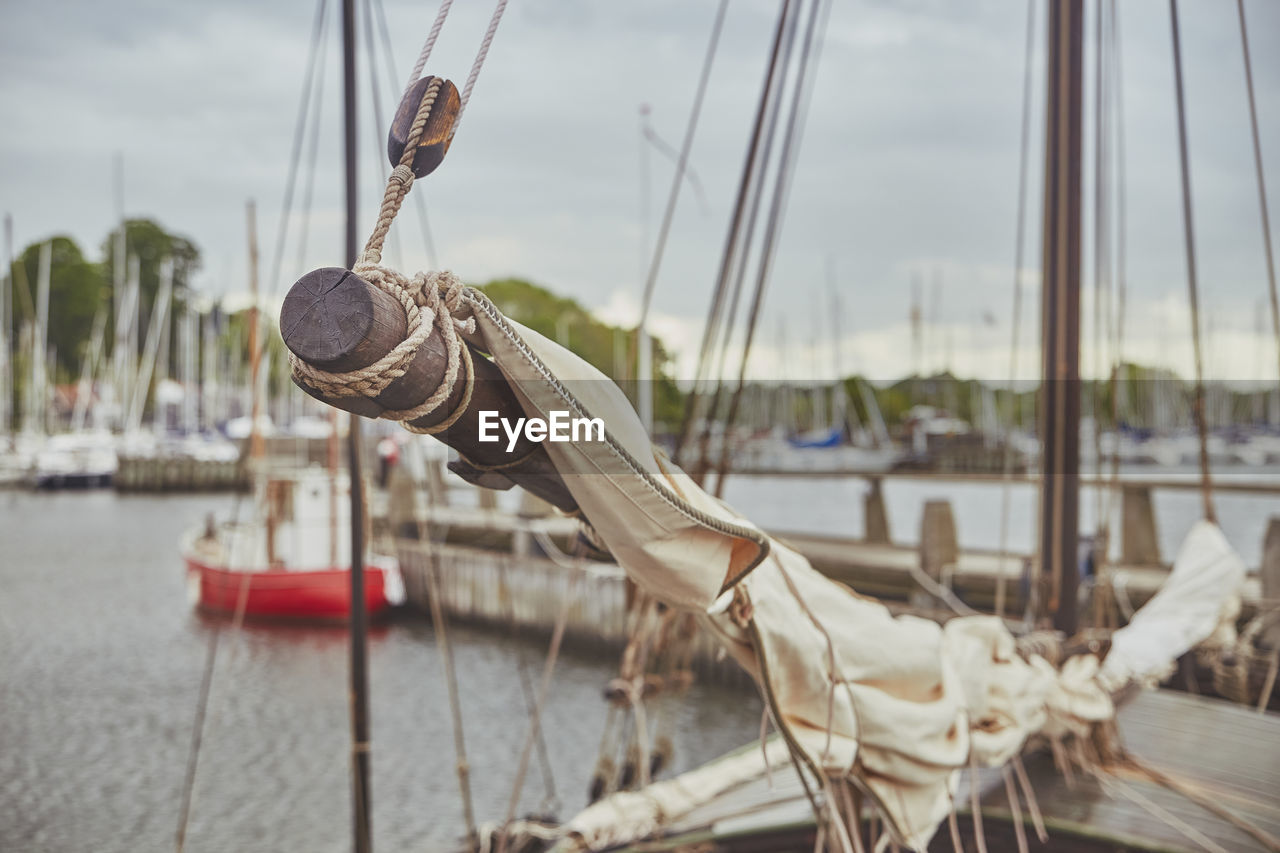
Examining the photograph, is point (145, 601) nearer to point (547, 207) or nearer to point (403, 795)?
point (403, 795)

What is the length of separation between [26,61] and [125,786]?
42944mm

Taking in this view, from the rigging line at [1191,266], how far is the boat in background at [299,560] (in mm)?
12681

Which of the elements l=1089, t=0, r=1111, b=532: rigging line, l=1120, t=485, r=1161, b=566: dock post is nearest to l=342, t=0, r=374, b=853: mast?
l=1089, t=0, r=1111, b=532: rigging line

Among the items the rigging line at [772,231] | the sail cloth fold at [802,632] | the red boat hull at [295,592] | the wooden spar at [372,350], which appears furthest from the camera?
the red boat hull at [295,592]

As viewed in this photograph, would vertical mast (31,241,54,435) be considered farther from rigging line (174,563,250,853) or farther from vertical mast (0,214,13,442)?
rigging line (174,563,250,853)

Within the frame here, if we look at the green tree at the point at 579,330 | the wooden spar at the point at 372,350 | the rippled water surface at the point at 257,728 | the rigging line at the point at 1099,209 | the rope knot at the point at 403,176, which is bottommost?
the rippled water surface at the point at 257,728

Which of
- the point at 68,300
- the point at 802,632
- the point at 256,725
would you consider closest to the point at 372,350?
the point at 802,632

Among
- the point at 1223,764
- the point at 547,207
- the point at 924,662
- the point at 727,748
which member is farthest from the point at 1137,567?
the point at 547,207

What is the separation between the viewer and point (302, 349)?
1.26 m

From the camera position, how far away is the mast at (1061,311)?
4664 millimetres

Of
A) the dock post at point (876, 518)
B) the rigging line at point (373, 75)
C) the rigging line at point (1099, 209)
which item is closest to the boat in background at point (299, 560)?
the dock post at point (876, 518)

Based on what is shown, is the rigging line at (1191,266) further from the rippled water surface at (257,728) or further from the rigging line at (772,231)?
the rippled water surface at (257,728)

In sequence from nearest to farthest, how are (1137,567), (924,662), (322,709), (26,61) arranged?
(924,662) → (1137,567) → (322,709) → (26,61)

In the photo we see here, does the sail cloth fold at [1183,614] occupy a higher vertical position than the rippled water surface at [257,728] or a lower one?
higher
